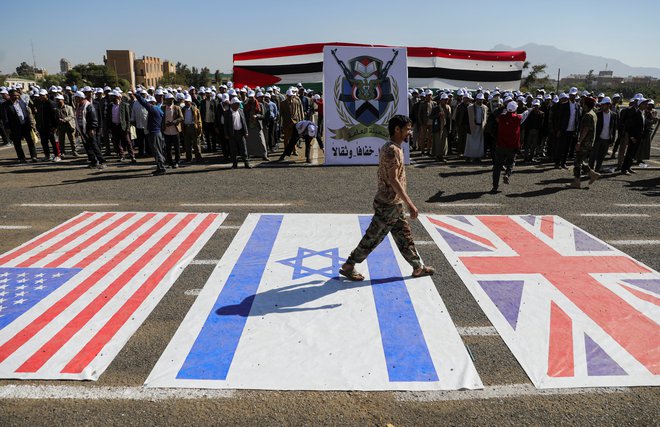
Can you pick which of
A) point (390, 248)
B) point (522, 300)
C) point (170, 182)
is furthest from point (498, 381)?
point (170, 182)

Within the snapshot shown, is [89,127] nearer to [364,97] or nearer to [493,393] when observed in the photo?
[364,97]

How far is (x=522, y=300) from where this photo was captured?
5219 millimetres

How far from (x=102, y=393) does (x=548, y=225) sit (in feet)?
23.5

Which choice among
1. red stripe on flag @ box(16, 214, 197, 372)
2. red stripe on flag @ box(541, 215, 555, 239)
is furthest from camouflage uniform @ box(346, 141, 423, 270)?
red stripe on flag @ box(541, 215, 555, 239)

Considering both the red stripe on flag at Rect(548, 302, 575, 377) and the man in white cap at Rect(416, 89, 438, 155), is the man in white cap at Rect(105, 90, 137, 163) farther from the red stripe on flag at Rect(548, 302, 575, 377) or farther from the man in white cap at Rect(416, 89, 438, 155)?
the red stripe on flag at Rect(548, 302, 575, 377)

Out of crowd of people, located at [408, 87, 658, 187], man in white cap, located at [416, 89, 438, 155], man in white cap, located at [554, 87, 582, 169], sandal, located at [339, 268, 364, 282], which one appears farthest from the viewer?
man in white cap, located at [416, 89, 438, 155]

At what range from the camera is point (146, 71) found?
122000mm

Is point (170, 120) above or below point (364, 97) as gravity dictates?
below

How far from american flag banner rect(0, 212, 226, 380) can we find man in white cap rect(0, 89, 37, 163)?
7.82 meters

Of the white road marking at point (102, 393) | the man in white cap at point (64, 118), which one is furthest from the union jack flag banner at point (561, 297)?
the man in white cap at point (64, 118)

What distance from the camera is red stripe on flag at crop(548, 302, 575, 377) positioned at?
396cm

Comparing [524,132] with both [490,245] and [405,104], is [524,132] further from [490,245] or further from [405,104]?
[490,245]

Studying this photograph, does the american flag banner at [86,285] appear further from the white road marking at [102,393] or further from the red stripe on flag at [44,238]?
the white road marking at [102,393]

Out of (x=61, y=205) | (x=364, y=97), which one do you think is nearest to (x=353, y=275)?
(x=61, y=205)
